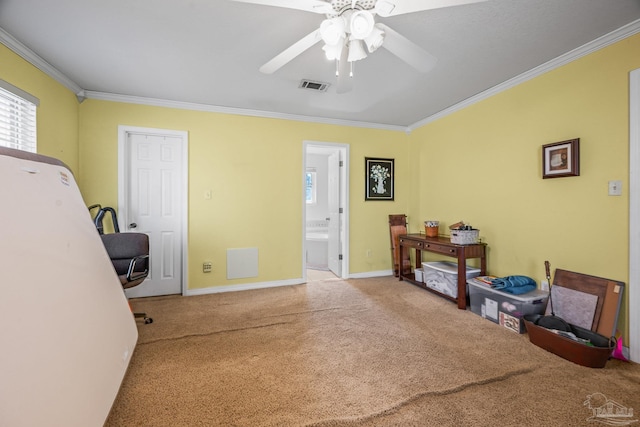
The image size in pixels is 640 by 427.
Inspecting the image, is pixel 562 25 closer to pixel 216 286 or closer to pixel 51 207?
pixel 51 207

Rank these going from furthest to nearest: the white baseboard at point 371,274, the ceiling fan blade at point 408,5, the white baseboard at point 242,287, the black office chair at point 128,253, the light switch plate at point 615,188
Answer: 1. the white baseboard at point 371,274
2. the white baseboard at point 242,287
3. the black office chair at point 128,253
4. the light switch plate at point 615,188
5. the ceiling fan blade at point 408,5

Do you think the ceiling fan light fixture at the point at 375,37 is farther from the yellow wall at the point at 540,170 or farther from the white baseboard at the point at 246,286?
the white baseboard at the point at 246,286

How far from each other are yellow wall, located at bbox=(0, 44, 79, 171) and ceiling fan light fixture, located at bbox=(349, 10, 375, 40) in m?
2.63

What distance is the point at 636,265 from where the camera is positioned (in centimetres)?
187

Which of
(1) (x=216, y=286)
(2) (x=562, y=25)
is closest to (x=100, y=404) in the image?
(1) (x=216, y=286)

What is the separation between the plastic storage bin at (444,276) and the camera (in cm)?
297

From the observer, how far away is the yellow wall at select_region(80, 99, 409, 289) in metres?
3.03

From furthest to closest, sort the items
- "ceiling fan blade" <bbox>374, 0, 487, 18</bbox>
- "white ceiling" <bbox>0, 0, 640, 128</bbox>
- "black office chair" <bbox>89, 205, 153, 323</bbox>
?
"black office chair" <bbox>89, 205, 153, 323</bbox> → "white ceiling" <bbox>0, 0, 640, 128</bbox> → "ceiling fan blade" <bbox>374, 0, 487, 18</bbox>

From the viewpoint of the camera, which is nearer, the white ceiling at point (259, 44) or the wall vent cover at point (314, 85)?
the white ceiling at point (259, 44)

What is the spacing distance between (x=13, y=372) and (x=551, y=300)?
127 inches

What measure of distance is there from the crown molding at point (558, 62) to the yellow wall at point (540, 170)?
0.05 meters

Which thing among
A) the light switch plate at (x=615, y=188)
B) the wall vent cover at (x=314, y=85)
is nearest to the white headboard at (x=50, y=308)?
the wall vent cover at (x=314, y=85)

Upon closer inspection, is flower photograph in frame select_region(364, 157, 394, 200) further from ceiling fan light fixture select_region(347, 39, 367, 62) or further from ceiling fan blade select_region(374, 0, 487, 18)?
ceiling fan blade select_region(374, 0, 487, 18)

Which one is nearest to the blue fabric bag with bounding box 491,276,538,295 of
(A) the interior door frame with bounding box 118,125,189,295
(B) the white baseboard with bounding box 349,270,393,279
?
(B) the white baseboard with bounding box 349,270,393,279
